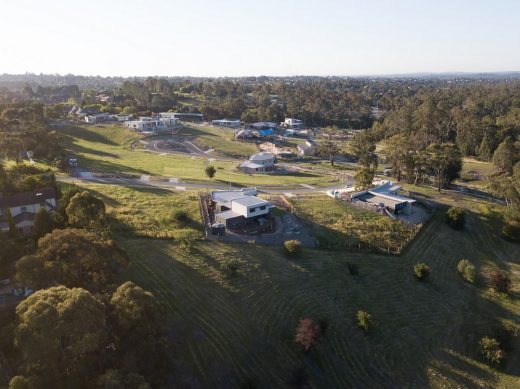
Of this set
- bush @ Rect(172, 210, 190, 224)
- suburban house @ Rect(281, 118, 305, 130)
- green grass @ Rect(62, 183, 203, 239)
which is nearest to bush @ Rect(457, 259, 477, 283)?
green grass @ Rect(62, 183, 203, 239)

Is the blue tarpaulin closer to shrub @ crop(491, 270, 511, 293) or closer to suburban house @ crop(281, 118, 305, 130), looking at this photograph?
suburban house @ crop(281, 118, 305, 130)

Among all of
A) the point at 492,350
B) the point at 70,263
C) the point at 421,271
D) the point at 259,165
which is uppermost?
the point at 70,263

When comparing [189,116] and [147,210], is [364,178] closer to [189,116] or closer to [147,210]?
[147,210]

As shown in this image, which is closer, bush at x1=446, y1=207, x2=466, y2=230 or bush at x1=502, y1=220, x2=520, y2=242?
bush at x1=502, y1=220, x2=520, y2=242

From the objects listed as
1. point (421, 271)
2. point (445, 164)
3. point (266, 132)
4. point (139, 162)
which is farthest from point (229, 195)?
point (266, 132)

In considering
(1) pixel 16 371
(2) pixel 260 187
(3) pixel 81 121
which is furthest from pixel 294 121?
(1) pixel 16 371
